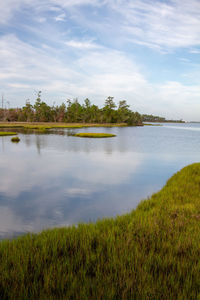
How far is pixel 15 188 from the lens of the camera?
49.9 ft

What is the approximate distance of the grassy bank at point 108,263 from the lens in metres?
3.80

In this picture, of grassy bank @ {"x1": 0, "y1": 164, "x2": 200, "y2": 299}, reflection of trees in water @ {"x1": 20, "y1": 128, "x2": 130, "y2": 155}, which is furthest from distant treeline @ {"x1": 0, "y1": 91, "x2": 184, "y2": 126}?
grassy bank @ {"x1": 0, "y1": 164, "x2": 200, "y2": 299}

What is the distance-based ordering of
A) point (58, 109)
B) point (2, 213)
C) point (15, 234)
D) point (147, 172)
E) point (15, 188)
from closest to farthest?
1. point (15, 234)
2. point (2, 213)
3. point (15, 188)
4. point (147, 172)
5. point (58, 109)

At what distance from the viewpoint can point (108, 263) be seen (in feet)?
15.4

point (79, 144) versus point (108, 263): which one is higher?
point (79, 144)

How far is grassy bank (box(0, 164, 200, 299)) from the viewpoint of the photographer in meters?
3.80

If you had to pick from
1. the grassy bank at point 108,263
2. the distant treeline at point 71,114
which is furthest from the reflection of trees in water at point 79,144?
the distant treeline at point 71,114

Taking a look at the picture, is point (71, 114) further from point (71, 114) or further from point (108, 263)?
point (108, 263)

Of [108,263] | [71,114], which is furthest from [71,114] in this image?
[108,263]

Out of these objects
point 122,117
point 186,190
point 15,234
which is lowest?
point 15,234

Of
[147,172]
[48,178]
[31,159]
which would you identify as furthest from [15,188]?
[147,172]

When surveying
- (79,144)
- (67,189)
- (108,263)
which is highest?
(79,144)

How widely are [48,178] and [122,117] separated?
148446 mm

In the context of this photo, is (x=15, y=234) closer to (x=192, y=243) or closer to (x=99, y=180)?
(x=192, y=243)
